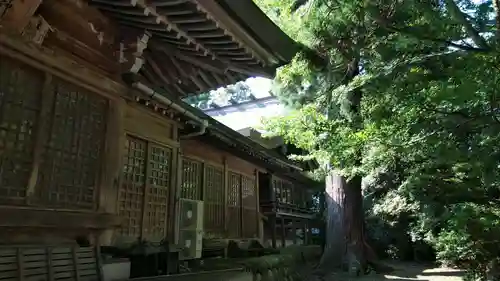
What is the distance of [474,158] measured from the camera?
255 inches

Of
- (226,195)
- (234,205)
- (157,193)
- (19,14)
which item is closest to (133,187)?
(157,193)

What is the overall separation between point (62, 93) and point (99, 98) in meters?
0.58

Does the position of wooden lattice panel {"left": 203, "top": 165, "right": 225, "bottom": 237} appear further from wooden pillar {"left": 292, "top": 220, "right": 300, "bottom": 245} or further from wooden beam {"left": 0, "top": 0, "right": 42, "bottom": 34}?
wooden pillar {"left": 292, "top": 220, "right": 300, "bottom": 245}

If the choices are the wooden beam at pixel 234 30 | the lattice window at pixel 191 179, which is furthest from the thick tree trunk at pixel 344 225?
the wooden beam at pixel 234 30

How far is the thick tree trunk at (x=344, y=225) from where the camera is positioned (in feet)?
46.3

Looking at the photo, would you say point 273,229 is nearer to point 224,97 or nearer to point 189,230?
point 189,230

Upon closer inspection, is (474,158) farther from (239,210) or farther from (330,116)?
(239,210)

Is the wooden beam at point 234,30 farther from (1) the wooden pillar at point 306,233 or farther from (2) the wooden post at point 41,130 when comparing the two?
(1) the wooden pillar at point 306,233

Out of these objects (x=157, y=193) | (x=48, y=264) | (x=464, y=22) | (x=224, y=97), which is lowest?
(x=48, y=264)

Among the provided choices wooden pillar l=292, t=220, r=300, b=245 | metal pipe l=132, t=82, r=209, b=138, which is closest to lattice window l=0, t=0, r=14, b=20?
metal pipe l=132, t=82, r=209, b=138

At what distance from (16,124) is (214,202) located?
6.65 metres

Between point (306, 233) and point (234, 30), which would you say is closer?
point (234, 30)

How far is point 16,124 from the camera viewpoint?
13.9 feet

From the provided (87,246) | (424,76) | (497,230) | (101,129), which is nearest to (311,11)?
(424,76)
